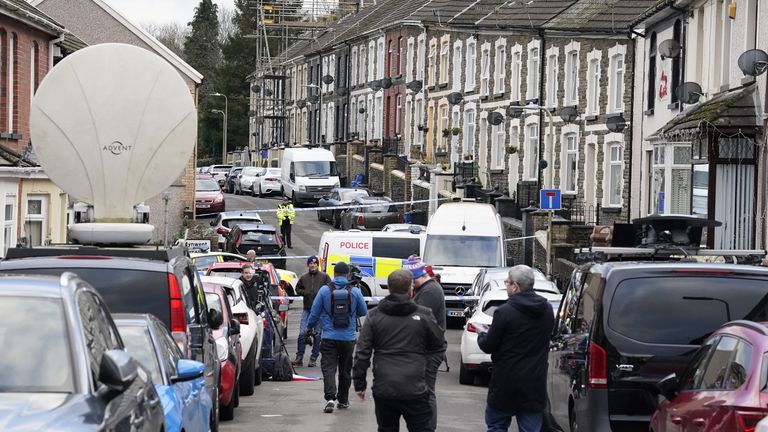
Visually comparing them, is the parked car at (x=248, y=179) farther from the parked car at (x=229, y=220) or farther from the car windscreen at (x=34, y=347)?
the car windscreen at (x=34, y=347)

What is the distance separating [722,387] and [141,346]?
3900 millimetres

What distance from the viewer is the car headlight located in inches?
571

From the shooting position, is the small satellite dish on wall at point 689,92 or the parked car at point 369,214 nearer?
the small satellite dish on wall at point 689,92

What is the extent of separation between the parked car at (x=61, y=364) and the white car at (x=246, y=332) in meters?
9.55

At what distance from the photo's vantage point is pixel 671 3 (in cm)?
3106

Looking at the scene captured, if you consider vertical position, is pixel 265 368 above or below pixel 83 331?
below

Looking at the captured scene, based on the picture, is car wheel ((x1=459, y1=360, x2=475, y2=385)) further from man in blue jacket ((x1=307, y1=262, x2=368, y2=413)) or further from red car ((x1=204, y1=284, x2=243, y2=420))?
red car ((x1=204, y1=284, x2=243, y2=420))

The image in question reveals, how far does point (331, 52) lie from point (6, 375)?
3136 inches

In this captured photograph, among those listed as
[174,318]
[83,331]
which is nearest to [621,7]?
[174,318]

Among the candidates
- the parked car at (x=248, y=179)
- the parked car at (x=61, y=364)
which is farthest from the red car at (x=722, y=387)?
the parked car at (x=248, y=179)

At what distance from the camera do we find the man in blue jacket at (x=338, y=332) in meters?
16.0

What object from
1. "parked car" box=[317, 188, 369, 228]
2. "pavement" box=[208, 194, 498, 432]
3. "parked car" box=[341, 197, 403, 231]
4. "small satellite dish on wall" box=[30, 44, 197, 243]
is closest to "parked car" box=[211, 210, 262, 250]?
"parked car" box=[341, 197, 403, 231]

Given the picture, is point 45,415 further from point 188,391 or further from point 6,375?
point 188,391

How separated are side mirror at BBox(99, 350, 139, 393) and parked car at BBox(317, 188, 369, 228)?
165ft
